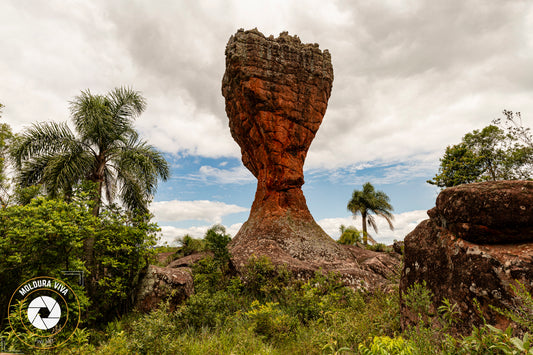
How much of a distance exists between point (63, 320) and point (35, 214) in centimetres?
262

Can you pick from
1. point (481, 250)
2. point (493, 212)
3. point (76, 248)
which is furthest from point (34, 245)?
point (493, 212)

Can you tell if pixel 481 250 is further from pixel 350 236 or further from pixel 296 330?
pixel 350 236

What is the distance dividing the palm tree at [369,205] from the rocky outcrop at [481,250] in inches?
1228

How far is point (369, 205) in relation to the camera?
34469 mm

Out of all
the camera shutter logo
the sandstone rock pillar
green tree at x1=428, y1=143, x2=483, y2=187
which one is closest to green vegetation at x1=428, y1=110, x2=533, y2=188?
green tree at x1=428, y1=143, x2=483, y2=187

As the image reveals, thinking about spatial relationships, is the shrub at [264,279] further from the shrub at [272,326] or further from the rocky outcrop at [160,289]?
the shrub at [272,326]

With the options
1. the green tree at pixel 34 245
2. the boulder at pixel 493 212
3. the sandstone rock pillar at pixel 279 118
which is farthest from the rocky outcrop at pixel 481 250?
the sandstone rock pillar at pixel 279 118

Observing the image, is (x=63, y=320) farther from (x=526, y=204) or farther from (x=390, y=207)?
(x=390, y=207)

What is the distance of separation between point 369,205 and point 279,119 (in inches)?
838

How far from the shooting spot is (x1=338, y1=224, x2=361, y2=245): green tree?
103 feet

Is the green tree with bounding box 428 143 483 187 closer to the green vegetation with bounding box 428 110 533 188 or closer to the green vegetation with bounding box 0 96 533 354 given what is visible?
the green vegetation with bounding box 428 110 533 188

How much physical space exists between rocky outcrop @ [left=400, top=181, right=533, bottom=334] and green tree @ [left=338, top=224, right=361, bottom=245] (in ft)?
91.0

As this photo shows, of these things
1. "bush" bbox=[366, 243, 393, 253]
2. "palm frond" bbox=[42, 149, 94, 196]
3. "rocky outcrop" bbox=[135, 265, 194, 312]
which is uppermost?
"palm frond" bbox=[42, 149, 94, 196]

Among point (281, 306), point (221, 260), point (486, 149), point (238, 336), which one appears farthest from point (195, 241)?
point (486, 149)
